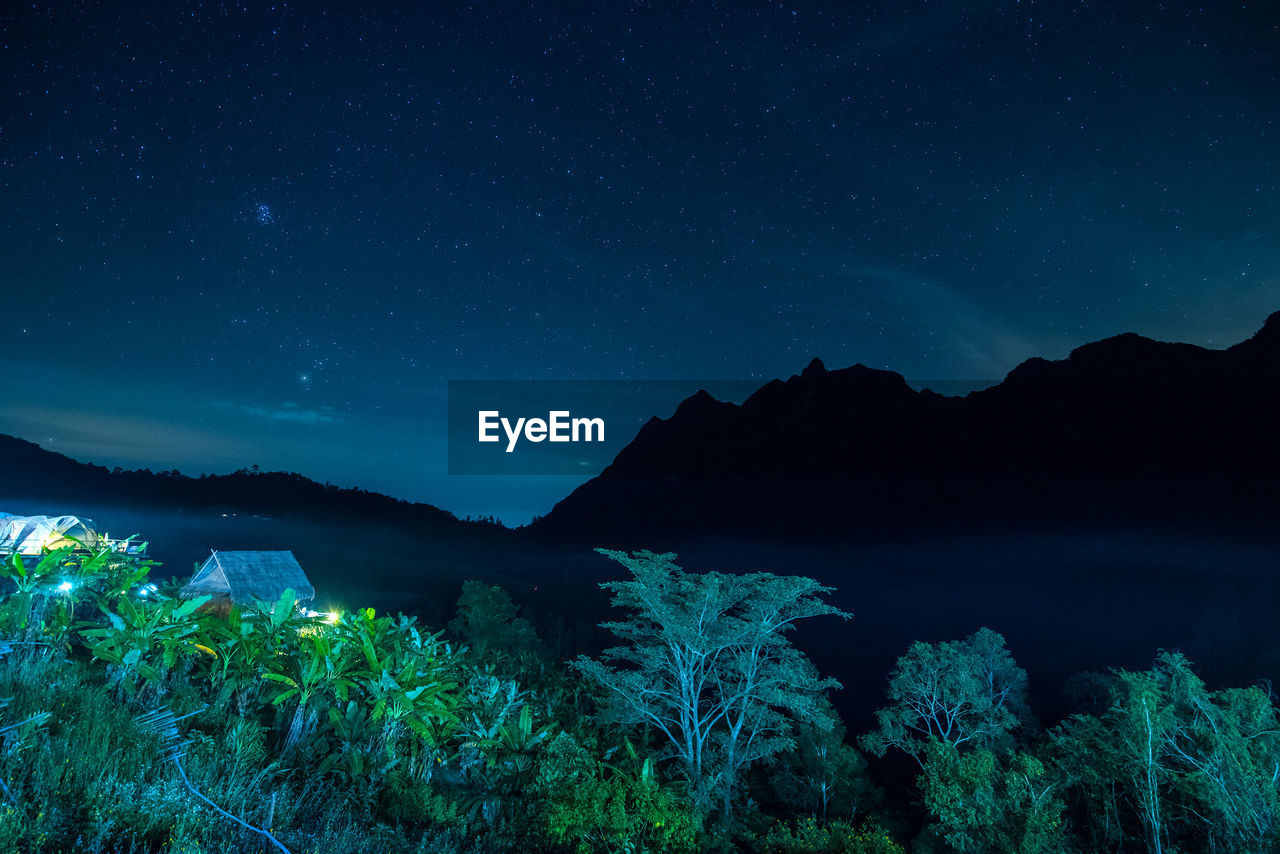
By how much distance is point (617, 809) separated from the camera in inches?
247

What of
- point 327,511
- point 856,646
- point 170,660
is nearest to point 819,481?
point 856,646

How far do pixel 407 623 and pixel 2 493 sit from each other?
94594 mm

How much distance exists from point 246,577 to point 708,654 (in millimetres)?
17016

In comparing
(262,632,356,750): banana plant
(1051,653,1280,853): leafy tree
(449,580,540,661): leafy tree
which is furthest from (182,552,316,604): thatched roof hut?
(1051,653,1280,853): leafy tree

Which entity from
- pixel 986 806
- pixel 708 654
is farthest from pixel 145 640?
pixel 986 806

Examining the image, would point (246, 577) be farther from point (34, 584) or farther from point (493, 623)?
point (34, 584)

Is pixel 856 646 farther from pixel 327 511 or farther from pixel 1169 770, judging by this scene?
pixel 327 511

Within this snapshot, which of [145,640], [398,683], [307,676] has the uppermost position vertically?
[145,640]

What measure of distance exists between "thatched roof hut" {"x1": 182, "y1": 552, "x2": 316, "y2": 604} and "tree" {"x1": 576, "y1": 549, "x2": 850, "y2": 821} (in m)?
12.1

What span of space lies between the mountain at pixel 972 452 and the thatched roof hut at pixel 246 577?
94.0 m

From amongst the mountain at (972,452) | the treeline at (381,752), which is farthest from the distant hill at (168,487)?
the treeline at (381,752)

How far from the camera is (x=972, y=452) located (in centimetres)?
10900

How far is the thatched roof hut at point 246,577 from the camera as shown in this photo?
19531 mm

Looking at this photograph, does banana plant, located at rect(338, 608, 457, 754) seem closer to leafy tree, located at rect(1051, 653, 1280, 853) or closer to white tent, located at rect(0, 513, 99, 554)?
white tent, located at rect(0, 513, 99, 554)
